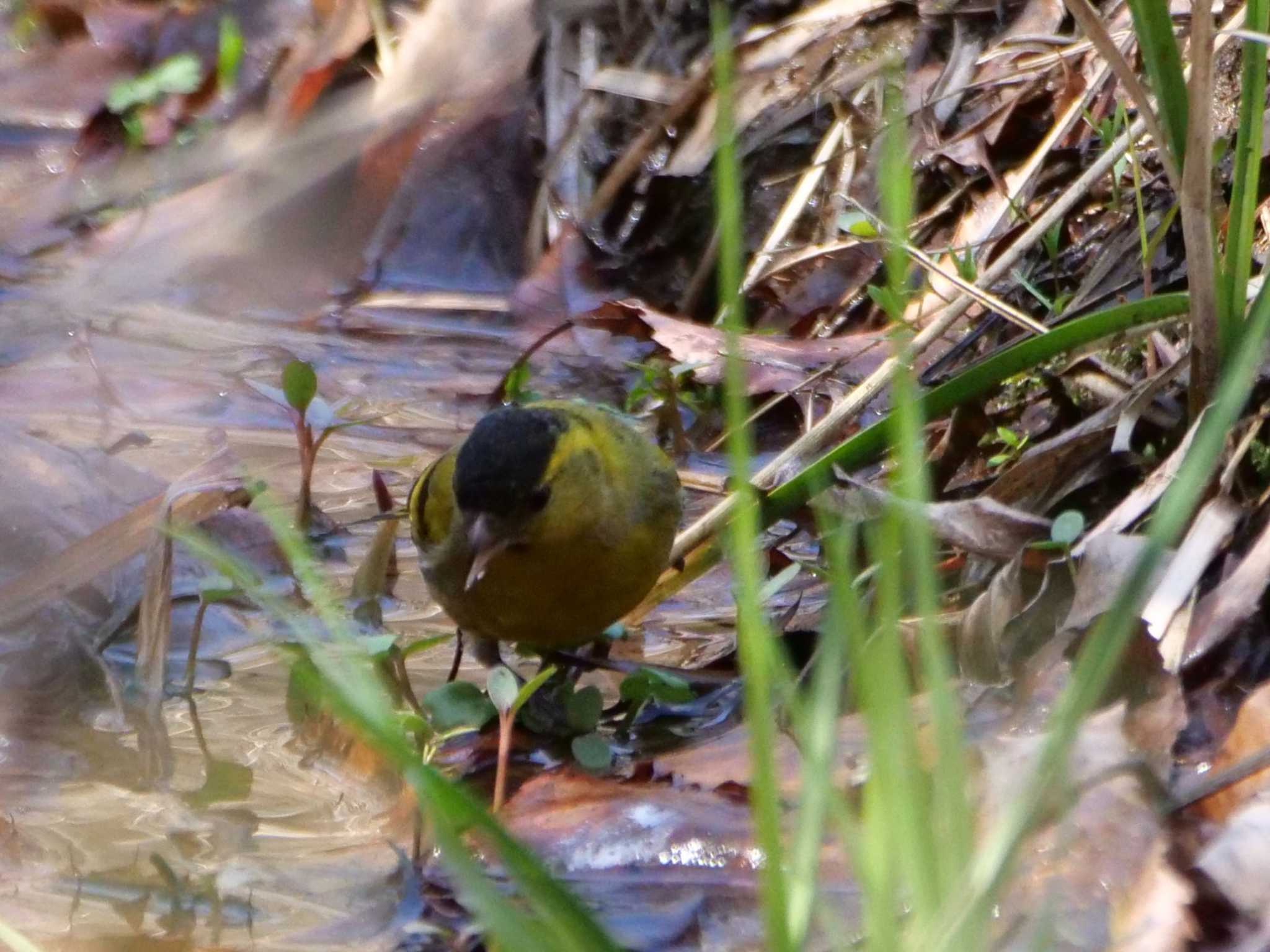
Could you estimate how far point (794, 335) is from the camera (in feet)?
19.7

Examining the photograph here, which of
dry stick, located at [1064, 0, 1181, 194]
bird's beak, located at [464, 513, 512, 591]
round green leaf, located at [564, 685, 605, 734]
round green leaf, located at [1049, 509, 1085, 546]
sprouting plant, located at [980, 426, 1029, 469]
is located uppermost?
dry stick, located at [1064, 0, 1181, 194]

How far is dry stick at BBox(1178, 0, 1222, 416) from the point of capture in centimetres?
329

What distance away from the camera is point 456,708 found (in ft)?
11.1

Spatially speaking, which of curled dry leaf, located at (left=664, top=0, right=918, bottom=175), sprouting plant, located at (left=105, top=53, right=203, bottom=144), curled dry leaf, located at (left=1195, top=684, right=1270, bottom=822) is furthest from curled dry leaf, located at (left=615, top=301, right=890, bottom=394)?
sprouting plant, located at (left=105, top=53, right=203, bottom=144)

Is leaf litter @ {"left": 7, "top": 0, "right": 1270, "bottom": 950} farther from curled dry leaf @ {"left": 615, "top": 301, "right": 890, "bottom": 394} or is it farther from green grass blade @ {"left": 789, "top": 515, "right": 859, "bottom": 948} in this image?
green grass blade @ {"left": 789, "top": 515, "right": 859, "bottom": 948}

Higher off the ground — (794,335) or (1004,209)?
(1004,209)

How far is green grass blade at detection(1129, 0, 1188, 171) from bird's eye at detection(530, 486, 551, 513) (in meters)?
1.54

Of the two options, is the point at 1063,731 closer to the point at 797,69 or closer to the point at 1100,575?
the point at 1100,575

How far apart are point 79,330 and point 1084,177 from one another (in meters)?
3.74

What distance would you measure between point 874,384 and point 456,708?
1.34 meters

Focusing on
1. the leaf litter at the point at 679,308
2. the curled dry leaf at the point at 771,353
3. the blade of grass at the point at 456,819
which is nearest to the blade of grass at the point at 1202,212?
the leaf litter at the point at 679,308

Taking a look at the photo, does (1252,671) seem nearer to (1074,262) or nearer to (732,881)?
(732,881)

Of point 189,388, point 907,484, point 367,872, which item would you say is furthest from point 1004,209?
point 907,484

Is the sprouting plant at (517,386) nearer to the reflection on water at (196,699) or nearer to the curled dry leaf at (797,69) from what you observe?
the reflection on water at (196,699)
